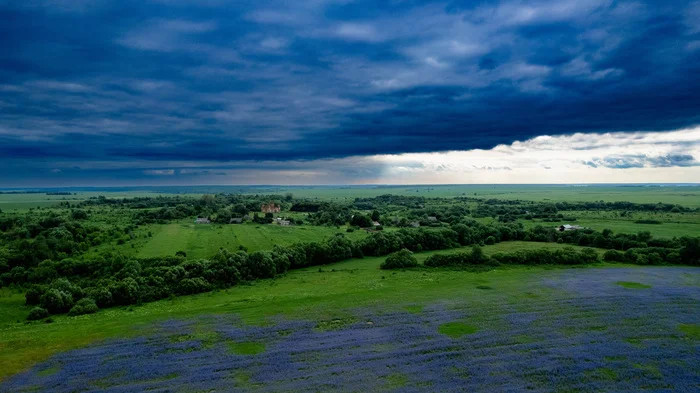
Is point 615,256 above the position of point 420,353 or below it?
above

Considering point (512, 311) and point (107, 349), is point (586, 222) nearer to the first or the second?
point (512, 311)

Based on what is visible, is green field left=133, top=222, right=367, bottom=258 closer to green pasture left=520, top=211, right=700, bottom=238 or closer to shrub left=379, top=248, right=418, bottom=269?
shrub left=379, top=248, right=418, bottom=269

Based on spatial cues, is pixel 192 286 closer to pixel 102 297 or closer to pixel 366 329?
pixel 102 297

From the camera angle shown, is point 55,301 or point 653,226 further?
point 653,226

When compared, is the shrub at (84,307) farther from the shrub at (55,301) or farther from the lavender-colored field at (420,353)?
the lavender-colored field at (420,353)

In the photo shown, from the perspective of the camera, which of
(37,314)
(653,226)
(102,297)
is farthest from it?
(653,226)

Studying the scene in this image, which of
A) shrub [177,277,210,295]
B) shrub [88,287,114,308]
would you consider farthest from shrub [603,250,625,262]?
shrub [88,287,114,308]

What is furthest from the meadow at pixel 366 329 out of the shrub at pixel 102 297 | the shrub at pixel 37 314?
the shrub at pixel 102 297

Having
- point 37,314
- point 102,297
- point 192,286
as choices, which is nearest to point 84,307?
point 102,297
